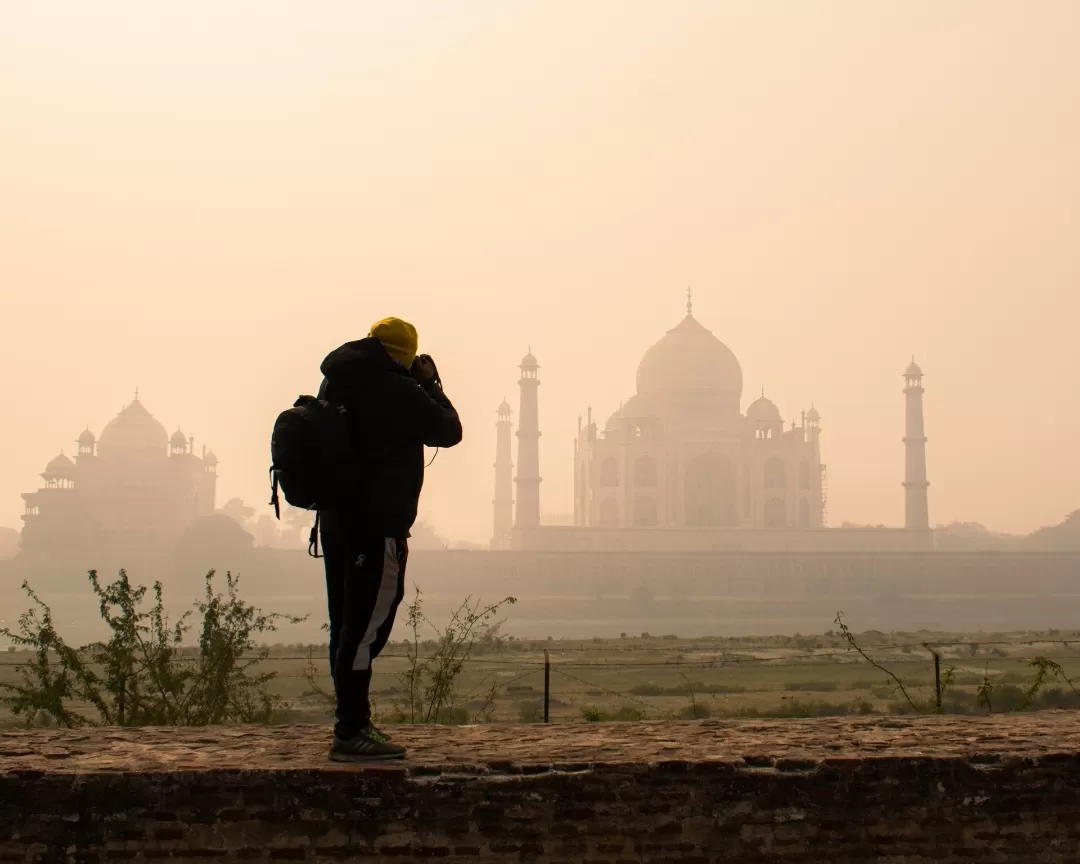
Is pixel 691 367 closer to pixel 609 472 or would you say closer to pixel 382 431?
pixel 609 472

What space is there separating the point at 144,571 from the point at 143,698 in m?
40.5

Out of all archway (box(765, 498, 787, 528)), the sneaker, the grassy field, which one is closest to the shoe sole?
the sneaker

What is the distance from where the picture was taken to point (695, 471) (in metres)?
41.0

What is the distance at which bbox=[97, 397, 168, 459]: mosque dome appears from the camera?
50125 millimetres

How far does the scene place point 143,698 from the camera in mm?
5629

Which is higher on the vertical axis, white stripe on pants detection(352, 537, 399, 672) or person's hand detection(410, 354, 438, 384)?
person's hand detection(410, 354, 438, 384)

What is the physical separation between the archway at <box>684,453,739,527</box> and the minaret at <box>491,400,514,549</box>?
6.36 m

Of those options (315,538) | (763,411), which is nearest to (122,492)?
(763,411)

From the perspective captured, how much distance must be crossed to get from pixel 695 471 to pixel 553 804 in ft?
127

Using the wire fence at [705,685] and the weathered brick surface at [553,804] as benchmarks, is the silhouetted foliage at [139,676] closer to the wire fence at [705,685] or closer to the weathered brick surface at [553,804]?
the wire fence at [705,685]

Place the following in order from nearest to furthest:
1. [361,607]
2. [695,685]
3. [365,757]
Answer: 1. [365,757]
2. [361,607]
3. [695,685]

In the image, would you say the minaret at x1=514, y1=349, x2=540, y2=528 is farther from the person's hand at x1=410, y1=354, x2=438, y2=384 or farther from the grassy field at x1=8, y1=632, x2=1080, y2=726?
the person's hand at x1=410, y1=354, x2=438, y2=384

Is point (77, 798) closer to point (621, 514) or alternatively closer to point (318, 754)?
point (318, 754)

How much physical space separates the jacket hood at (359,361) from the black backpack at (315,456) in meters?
0.09
